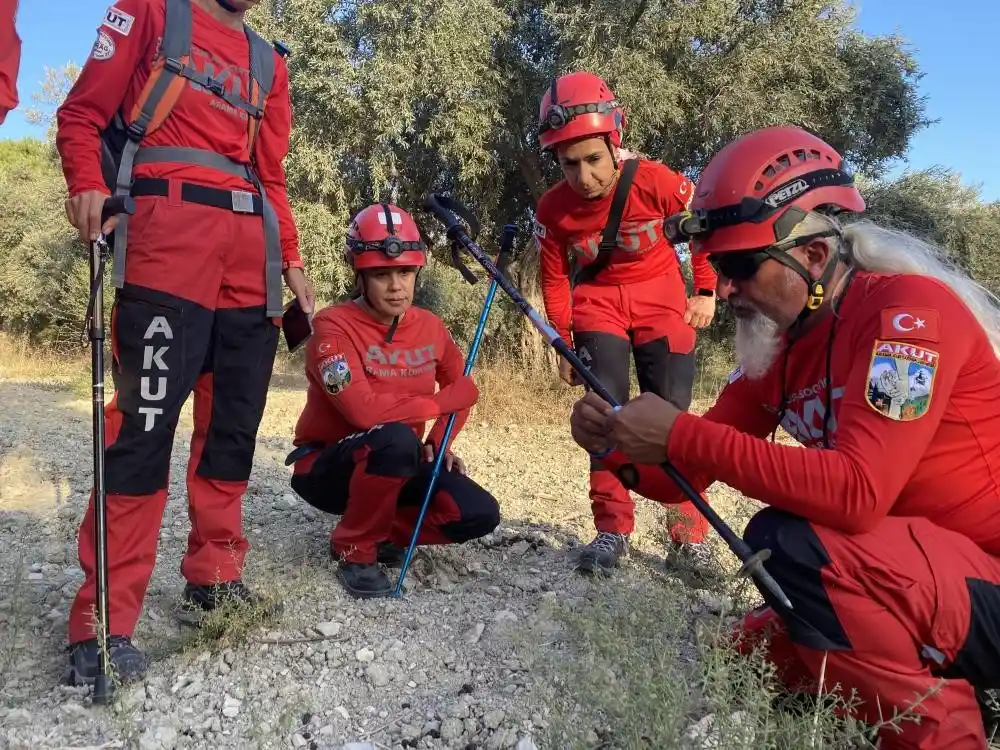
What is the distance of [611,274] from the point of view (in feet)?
14.1

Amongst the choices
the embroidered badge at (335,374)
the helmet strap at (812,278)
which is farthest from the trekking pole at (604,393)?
the embroidered badge at (335,374)

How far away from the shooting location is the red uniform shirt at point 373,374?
143 inches

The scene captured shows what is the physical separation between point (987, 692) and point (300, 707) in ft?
6.48

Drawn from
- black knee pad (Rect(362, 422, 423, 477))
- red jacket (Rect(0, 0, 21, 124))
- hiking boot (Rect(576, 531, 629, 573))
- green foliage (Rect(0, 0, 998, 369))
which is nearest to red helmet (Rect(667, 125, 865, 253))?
black knee pad (Rect(362, 422, 423, 477))

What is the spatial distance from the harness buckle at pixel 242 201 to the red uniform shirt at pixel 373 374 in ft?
2.61

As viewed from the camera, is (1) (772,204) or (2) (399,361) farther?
(2) (399,361)

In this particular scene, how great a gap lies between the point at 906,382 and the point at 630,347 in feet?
7.97

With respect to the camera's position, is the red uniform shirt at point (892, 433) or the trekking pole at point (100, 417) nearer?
the red uniform shirt at point (892, 433)

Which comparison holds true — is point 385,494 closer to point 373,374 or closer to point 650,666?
point 373,374

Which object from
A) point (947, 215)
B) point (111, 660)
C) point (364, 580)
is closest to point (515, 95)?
point (947, 215)

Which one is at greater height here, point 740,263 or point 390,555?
point 740,263

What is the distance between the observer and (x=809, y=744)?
1763 mm

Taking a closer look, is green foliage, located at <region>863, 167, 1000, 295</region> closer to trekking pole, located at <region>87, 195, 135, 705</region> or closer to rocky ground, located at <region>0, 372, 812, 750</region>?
rocky ground, located at <region>0, 372, 812, 750</region>

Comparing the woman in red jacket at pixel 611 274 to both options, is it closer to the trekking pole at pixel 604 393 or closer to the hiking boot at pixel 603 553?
the hiking boot at pixel 603 553
